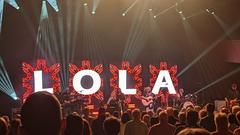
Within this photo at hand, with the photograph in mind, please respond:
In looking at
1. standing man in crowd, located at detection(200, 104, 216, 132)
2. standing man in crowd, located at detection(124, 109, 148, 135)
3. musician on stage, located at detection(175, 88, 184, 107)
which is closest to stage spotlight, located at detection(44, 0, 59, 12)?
musician on stage, located at detection(175, 88, 184, 107)

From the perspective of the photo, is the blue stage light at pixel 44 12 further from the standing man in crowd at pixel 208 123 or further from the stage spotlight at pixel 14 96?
A: the standing man in crowd at pixel 208 123

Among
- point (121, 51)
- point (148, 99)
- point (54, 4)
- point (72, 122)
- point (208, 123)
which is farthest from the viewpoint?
point (121, 51)

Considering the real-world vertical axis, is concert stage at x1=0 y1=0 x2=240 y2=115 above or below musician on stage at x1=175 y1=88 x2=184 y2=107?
above

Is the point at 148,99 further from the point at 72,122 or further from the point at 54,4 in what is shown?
the point at 72,122

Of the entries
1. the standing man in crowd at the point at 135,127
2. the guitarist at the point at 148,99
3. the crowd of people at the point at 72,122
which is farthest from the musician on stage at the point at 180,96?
the standing man in crowd at the point at 135,127

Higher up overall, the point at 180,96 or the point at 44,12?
the point at 44,12

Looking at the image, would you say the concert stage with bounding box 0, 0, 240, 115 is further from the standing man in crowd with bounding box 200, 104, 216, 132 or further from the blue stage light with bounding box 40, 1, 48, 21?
the standing man in crowd with bounding box 200, 104, 216, 132

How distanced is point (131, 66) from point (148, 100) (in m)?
2.41

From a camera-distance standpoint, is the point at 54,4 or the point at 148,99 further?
the point at 148,99

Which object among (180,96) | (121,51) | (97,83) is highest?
(121,51)

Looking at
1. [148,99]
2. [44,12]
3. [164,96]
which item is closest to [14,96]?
[44,12]

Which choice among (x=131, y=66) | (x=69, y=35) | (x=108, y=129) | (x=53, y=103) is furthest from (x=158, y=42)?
(x=53, y=103)

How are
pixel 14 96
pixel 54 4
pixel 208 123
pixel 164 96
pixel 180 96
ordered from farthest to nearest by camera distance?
1. pixel 164 96
2. pixel 180 96
3. pixel 54 4
4. pixel 14 96
5. pixel 208 123

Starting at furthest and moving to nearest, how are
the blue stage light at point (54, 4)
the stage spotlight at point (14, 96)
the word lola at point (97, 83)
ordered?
the blue stage light at point (54, 4) → the word lola at point (97, 83) → the stage spotlight at point (14, 96)
